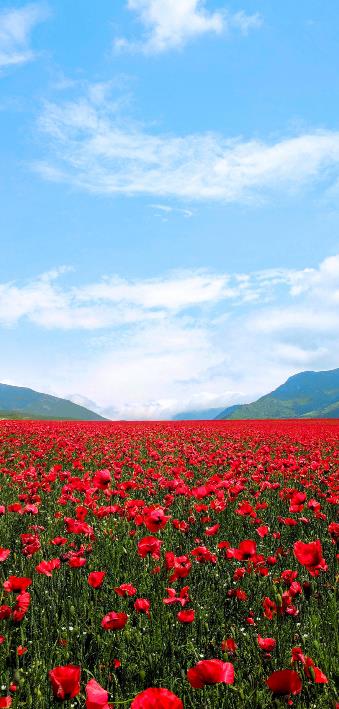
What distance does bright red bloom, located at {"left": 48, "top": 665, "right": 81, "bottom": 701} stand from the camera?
2014mm

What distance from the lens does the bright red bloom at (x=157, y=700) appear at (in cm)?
146

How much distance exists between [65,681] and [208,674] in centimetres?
62

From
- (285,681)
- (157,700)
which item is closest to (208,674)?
(285,681)

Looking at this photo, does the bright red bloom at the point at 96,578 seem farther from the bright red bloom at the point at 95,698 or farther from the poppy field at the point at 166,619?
the bright red bloom at the point at 95,698

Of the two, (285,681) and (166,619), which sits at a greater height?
(285,681)

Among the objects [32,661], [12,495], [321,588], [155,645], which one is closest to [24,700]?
[32,661]

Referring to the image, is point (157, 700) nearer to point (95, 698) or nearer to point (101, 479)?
point (95, 698)

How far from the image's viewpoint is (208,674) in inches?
75.2

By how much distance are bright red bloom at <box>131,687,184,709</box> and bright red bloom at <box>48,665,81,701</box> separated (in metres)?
0.65

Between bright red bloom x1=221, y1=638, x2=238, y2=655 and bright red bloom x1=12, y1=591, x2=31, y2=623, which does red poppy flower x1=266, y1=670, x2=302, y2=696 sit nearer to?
bright red bloom x1=221, y1=638, x2=238, y2=655

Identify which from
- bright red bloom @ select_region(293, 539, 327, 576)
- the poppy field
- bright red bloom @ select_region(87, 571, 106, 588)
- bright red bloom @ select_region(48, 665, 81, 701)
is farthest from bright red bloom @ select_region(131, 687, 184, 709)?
bright red bloom @ select_region(87, 571, 106, 588)

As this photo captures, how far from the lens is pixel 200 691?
3178 millimetres

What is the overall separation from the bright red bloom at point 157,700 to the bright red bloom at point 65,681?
65cm

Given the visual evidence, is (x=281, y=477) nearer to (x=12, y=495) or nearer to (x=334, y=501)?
(x=334, y=501)
